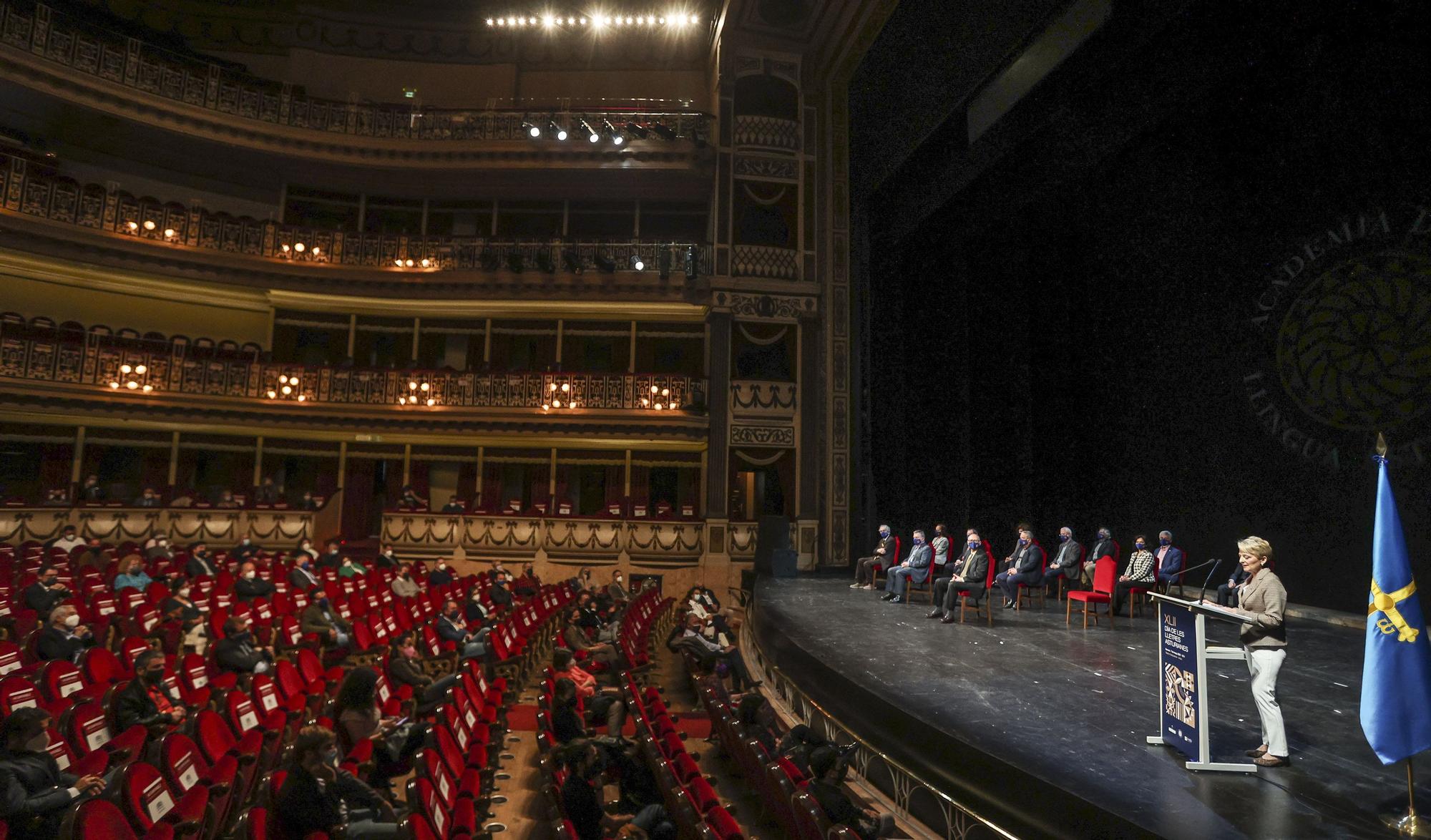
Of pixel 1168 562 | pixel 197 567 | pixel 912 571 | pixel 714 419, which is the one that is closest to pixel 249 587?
pixel 197 567

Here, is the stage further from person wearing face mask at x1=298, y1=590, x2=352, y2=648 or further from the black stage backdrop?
person wearing face mask at x1=298, y1=590, x2=352, y2=648

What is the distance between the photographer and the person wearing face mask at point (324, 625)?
7.70m

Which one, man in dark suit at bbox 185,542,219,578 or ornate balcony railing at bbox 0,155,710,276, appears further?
ornate balcony railing at bbox 0,155,710,276

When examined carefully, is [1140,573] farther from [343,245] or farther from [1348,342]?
[343,245]

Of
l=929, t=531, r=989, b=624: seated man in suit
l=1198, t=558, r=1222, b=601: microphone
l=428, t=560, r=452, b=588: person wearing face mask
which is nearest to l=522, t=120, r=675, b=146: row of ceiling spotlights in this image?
l=428, t=560, r=452, b=588: person wearing face mask

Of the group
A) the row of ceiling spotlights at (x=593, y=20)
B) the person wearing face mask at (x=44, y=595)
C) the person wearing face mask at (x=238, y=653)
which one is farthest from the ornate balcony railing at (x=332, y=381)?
the person wearing face mask at (x=238, y=653)

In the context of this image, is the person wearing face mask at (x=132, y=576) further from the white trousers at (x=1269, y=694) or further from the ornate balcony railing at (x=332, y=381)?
the white trousers at (x=1269, y=694)

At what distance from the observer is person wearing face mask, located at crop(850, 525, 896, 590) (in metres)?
11.4

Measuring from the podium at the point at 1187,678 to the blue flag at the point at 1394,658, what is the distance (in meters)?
0.52

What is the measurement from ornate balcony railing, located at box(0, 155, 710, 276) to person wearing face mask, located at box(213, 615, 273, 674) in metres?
10.7

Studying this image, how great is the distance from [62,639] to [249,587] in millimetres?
3161

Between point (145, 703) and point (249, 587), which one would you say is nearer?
point (145, 703)

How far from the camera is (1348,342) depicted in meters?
7.57

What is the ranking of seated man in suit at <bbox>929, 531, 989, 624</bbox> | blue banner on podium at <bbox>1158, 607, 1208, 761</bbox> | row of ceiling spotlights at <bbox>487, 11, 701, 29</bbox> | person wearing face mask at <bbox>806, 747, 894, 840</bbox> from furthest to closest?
row of ceiling spotlights at <bbox>487, 11, 701, 29</bbox>, seated man in suit at <bbox>929, 531, 989, 624</bbox>, blue banner on podium at <bbox>1158, 607, 1208, 761</bbox>, person wearing face mask at <bbox>806, 747, 894, 840</bbox>
